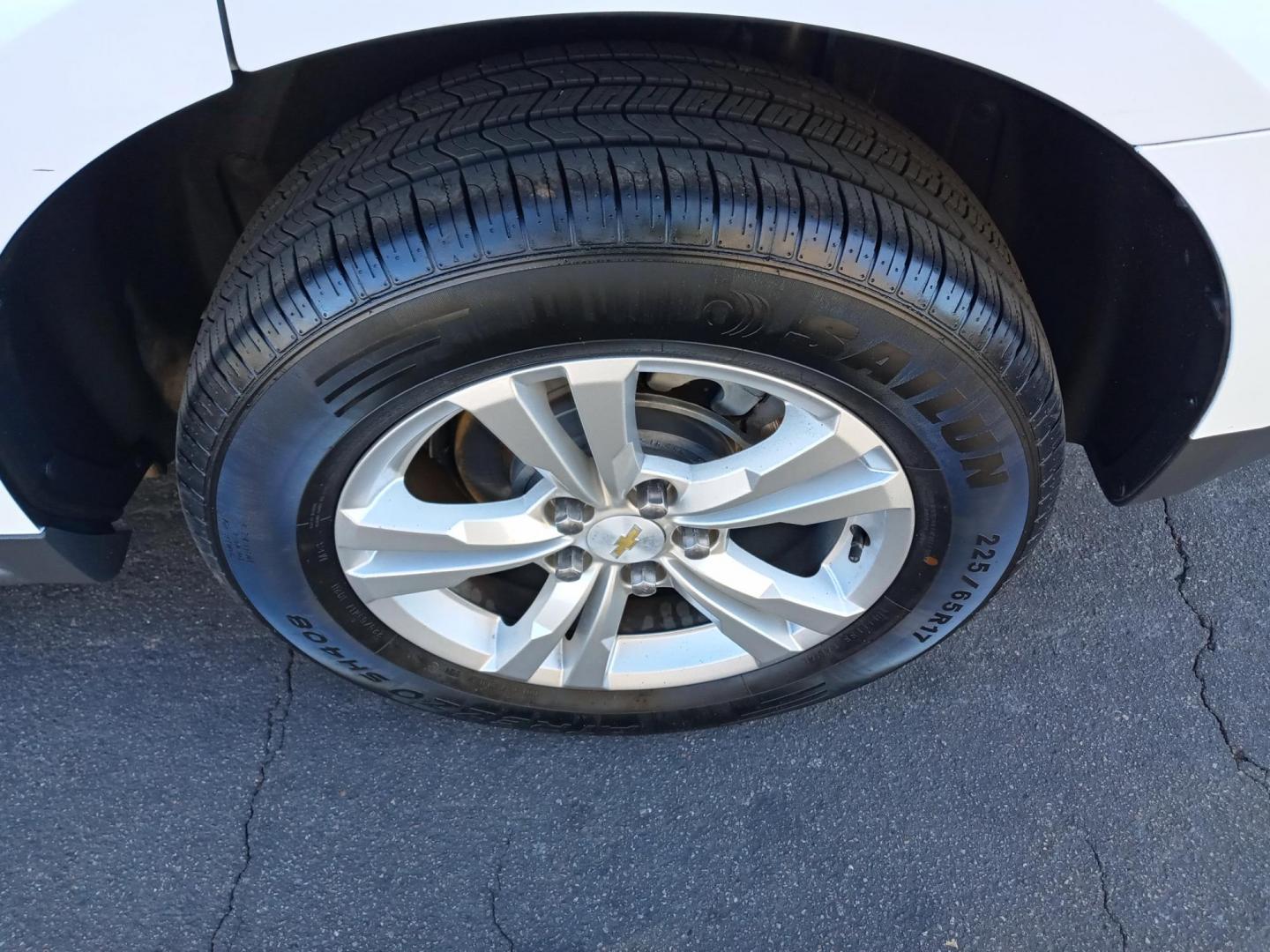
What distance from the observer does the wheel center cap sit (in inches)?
63.4

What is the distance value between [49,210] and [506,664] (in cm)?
100

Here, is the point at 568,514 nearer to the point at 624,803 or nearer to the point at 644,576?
the point at 644,576

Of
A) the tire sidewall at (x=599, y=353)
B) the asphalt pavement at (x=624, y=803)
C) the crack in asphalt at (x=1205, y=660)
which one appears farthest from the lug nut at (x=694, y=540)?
the crack in asphalt at (x=1205, y=660)

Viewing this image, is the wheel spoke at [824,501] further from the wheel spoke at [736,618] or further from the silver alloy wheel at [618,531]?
the wheel spoke at [736,618]

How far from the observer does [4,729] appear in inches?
74.9

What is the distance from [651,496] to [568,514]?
140 millimetres

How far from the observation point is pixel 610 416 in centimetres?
141

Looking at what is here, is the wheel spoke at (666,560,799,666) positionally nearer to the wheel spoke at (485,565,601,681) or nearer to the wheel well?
the wheel spoke at (485,565,601,681)

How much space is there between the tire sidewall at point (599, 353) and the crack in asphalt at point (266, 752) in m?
0.31

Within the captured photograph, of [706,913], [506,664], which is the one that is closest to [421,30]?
[506,664]

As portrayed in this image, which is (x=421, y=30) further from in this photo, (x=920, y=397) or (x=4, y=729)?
(x=4, y=729)

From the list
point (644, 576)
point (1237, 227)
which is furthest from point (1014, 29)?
point (644, 576)

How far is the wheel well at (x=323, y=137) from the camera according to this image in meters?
1.38

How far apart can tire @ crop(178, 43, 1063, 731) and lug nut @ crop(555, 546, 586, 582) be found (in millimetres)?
383
